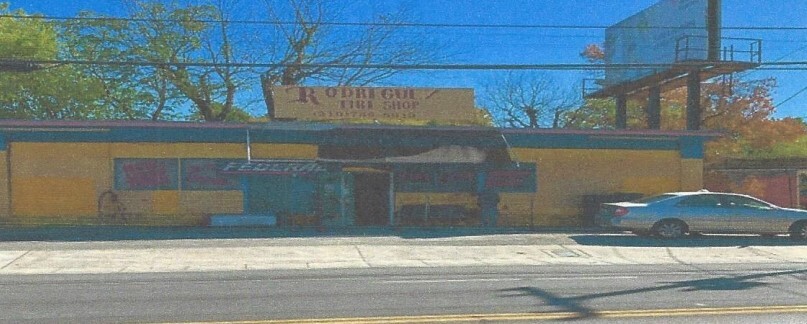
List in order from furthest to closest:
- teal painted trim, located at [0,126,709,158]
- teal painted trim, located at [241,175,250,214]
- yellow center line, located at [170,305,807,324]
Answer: teal painted trim, located at [241,175,250,214], teal painted trim, located at [0,126,709,158], yellow center line, located at [170,305,807,324]

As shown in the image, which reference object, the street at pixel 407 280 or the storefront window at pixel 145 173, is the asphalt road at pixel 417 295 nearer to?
the street at pixel 407 280

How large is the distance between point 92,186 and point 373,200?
26.9 feet

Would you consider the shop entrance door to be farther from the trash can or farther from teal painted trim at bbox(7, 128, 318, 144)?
the trash can

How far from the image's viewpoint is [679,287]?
37.5ft

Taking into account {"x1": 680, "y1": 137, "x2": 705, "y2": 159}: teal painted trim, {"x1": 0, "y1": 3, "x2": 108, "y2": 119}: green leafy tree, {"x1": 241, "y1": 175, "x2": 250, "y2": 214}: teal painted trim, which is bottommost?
{"x1": 241, "y1": 175, "x2": 250, "y2": 214}: teal painted trim

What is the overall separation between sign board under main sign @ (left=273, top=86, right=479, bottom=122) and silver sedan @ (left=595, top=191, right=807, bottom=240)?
23.5 feet

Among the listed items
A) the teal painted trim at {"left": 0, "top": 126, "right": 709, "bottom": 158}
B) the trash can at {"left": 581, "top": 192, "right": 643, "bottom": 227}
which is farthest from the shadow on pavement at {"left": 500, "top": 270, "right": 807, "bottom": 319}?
the teal painted trim at {"left": 0, "top": 126, "right": 709, "bottom": 158}

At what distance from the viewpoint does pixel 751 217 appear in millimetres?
20422

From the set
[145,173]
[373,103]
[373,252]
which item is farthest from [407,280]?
[145,173]

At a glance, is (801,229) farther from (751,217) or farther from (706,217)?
(706,217)

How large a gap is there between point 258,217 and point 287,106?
368cm

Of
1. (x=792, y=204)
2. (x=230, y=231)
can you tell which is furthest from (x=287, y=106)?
(x=792, y=204)

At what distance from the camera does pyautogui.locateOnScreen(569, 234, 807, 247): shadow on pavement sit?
19328 mm

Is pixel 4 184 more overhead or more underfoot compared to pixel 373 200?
more overhead
